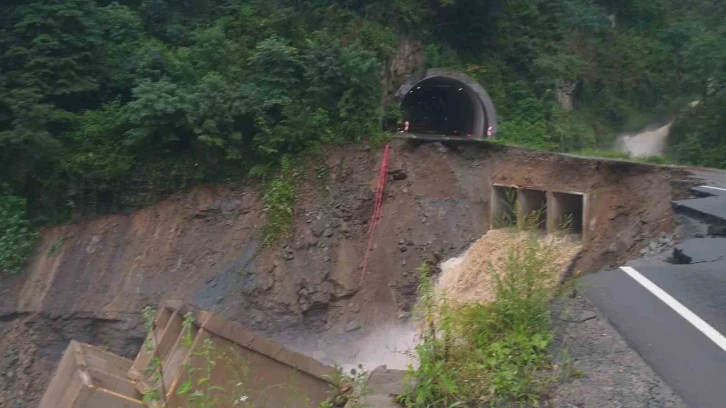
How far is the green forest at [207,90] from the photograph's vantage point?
658 inches

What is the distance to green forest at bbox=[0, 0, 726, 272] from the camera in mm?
16703

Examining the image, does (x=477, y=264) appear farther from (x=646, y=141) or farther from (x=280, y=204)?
(x=646, y=141)

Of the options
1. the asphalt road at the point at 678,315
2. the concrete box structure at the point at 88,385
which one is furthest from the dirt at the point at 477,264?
the concrete box structure at the point at 88,385

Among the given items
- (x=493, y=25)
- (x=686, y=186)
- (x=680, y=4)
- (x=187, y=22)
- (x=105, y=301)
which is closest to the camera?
(x=686, y=186)

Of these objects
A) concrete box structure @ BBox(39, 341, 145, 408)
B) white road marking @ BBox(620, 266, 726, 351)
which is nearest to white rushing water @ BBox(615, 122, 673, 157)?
white road marking @ BBox(620, 266, 726, 351)

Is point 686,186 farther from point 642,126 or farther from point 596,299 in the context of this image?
point 642,126

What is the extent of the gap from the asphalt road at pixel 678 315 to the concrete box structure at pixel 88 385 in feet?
13.6

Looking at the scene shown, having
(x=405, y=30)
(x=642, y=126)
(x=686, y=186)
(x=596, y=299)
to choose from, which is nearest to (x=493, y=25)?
(x=405, y=30)

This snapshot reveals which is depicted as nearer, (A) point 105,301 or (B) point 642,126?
(A) point 105,301

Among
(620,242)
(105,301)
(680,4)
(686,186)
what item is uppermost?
(680,4)

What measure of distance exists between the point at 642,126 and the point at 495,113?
27.6 feet

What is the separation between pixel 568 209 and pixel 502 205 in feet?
5.75

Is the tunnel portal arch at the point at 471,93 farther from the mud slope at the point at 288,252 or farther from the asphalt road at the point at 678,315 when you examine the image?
the asphalt road at the point at 678,315

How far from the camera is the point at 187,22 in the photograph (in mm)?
20359
